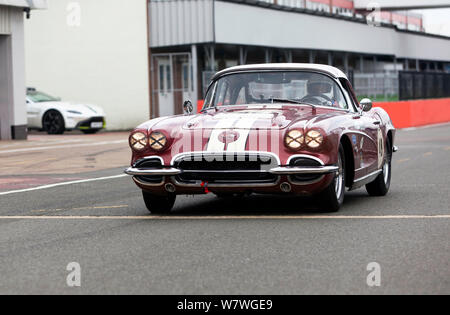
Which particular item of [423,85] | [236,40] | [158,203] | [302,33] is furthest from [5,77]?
[423,85]

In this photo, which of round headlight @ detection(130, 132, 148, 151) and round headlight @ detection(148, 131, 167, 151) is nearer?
round headlight @ detection(148, 131, 167, 151)

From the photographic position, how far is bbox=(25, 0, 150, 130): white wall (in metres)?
32.9

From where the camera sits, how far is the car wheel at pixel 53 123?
27.7 meters

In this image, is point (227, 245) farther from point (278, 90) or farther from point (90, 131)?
point (90, 131)

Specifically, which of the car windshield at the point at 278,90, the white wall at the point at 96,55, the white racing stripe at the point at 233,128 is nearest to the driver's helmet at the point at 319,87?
the car windshield at the point at 278,90

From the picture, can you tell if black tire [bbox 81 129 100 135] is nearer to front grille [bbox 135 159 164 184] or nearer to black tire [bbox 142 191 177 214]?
black tire [bbox 142 191 177 214]

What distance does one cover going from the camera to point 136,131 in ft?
27.2

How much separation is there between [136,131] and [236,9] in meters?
25.8

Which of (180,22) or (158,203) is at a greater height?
(180,22)

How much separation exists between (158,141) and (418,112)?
2747cm

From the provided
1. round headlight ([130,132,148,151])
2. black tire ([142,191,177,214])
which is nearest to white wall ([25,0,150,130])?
black tire ([142,191,177,214])

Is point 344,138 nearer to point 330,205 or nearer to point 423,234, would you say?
point 330,205

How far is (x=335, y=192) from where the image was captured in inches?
322

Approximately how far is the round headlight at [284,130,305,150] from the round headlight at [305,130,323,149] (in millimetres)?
45
